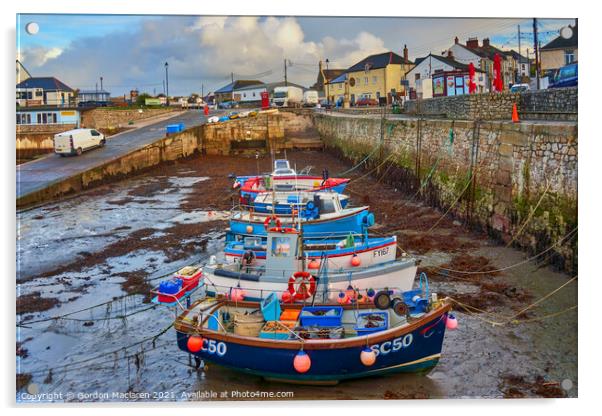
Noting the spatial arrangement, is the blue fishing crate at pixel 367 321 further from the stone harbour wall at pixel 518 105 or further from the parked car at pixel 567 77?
the parked car at pixel 567 77

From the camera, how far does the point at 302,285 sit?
8227 mm

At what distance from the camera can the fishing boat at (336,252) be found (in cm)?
946

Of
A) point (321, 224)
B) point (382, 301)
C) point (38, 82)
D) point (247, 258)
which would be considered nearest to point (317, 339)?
point (382, 301)

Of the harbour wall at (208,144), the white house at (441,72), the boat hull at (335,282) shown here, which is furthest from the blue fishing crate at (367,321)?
the white house at (441,72)

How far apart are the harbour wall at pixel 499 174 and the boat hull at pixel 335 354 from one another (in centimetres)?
293

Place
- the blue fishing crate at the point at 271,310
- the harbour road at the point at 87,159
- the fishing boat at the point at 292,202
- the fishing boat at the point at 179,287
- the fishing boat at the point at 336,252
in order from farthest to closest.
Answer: the harbour road at the point at 87,159
the fishing boat at the point at 292,202
the fishing boat at the point at 336,252
the fishing boat at the point at 179,287
the blue fishing crate at the point at 271,310

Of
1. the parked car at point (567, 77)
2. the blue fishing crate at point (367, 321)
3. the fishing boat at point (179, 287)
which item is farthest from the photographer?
the parked car at point (567, 77)

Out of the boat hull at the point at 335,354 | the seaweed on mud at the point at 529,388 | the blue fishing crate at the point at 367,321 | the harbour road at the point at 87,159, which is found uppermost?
the harbour road at the point at 87,159

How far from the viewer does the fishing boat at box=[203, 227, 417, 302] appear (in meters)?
8.58

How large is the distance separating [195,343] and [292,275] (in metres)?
1.84

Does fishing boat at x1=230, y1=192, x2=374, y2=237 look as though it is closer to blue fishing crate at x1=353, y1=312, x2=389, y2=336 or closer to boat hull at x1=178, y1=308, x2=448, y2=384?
blue fishing crate at x1=353, y1=312, x2=389, y2=336

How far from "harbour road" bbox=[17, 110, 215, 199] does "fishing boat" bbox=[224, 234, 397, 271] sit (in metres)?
4.95

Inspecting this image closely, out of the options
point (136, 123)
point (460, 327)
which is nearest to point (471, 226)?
point (460, 327)

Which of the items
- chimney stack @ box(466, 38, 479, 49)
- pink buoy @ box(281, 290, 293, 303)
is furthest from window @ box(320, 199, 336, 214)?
pink buoy @ box(281, 290, 293, 303)
